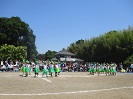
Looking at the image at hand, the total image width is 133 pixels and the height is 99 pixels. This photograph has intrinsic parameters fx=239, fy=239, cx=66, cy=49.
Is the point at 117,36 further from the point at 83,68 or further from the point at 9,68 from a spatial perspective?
the point at 9,68

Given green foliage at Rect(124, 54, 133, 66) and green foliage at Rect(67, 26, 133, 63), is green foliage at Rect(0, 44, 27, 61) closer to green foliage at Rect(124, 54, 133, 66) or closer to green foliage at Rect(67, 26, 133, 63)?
green foliage at Rect(67, 26, 133, 63)

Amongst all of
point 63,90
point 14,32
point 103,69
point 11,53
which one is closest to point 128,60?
point 103,69

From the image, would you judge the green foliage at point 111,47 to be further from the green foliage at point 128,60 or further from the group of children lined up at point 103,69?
the group of children lined up at point 103,69

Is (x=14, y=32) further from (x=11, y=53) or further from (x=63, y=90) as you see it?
(x=63, y=90)

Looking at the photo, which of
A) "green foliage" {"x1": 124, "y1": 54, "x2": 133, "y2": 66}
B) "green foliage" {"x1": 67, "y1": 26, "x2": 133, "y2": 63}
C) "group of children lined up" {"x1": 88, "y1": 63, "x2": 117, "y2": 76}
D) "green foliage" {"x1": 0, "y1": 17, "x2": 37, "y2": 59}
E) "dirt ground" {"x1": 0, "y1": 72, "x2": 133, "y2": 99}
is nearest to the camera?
"dirt ground" {"x1": 0, "y1": 72, "x2": 133, "y2": 99}

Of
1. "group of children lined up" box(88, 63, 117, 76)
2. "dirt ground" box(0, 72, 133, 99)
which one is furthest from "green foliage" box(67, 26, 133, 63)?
"dirt ground" box(0, 72, 133, 99)

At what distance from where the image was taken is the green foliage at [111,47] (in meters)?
47.5

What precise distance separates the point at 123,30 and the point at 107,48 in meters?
5.08

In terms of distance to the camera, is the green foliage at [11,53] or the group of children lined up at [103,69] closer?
the group of children lined up at [103,69]

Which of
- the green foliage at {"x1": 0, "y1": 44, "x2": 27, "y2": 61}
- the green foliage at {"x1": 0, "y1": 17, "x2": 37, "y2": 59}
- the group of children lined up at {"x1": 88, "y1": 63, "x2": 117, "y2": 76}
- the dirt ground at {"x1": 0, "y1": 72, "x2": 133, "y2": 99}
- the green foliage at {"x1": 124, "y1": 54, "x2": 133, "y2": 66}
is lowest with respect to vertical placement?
the dirt ground at {"x1": 0, "y1": 72, "x2": 133, "y2": 99}

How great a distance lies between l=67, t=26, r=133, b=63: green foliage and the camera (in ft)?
156

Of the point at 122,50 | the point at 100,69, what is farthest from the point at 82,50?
the point at 100,69

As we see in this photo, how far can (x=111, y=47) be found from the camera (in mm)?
50250

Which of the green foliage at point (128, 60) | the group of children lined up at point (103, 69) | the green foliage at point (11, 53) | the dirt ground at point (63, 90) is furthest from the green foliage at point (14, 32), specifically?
the dirt ground at point (63, 90)
